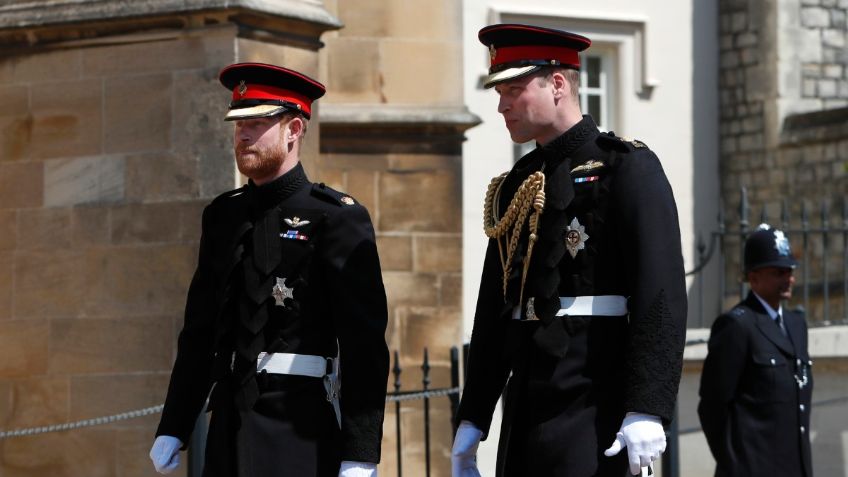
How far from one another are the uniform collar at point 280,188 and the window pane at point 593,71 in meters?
13.3

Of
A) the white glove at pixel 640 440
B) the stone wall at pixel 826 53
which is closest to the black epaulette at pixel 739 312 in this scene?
the white glove at pixel 640 440

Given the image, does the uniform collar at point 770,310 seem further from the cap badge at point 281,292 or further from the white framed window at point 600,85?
the white framed window at point 600,85

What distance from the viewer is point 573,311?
16.6ft

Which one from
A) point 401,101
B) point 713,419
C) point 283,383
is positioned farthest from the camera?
point 401,101

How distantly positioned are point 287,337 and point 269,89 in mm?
763

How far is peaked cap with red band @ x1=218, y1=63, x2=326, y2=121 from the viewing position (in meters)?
5.62

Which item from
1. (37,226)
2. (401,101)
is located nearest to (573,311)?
(37,226)

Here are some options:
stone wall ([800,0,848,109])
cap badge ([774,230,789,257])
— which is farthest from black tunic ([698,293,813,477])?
stone wall ([800,0,848,109])

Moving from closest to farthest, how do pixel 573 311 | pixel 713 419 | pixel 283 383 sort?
1. pixel 573 311
2. pixel 283 383
3. pixel 713 419

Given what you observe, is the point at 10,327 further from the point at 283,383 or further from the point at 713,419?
the point at 283,383

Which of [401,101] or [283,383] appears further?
[401,101]

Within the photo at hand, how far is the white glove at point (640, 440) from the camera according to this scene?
4738mm

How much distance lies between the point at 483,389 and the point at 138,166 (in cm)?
396

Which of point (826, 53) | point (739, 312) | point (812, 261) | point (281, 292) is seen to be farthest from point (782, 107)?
point (281, 292)
